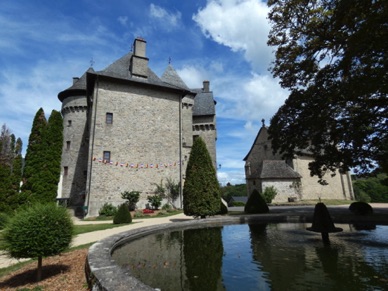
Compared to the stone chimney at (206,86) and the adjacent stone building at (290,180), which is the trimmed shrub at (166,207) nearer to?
the adjacent stone building at (290,180)

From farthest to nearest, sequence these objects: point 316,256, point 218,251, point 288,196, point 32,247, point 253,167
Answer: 1. point 253,167
2. point 288,196
3. point 218,251
4. point 316,256
5. point 32,247

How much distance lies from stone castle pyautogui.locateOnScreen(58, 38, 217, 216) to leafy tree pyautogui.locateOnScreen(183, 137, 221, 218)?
9.25 metres

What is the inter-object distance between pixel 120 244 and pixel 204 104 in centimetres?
2546

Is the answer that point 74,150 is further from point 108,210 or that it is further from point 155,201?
point 155,201

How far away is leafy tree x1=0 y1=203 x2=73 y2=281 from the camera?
437 cm

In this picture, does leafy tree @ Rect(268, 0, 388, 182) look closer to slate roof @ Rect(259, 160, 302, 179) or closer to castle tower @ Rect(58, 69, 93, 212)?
slate roof @ Rect(259, 160, 302, 179)

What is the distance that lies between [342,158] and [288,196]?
20.6 m

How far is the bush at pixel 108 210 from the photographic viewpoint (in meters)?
18.7

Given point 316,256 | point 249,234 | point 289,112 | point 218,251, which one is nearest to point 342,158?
point 289,112

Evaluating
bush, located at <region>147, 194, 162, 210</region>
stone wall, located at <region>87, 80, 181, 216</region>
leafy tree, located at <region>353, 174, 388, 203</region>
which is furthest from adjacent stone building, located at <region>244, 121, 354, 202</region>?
bush, located at <region>147, 194, 162, 210</region>

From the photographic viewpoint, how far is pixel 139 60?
77.2 feet

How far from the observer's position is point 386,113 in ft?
31.1

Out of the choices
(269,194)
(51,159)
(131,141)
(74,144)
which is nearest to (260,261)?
(51,159)

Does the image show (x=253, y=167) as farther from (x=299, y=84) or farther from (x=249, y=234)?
(x=249, y=234)
